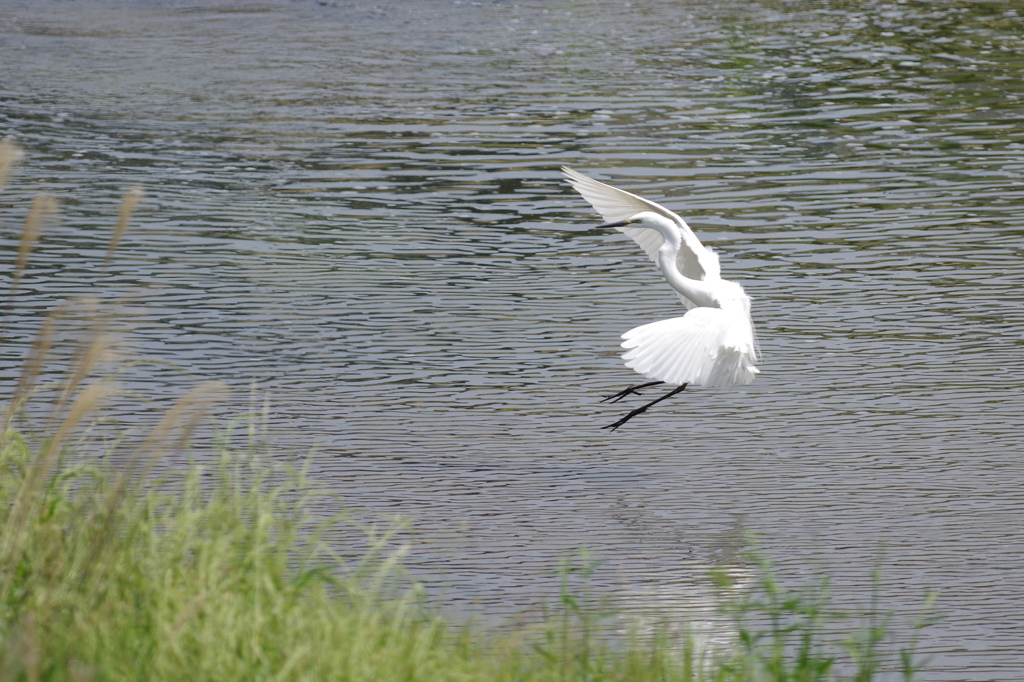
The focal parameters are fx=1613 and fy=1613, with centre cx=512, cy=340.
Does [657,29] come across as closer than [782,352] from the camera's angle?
No

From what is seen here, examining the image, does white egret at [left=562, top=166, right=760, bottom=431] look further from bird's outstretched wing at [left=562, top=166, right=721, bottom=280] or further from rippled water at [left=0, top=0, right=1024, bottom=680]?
rippled water at [left=0, top=0, right=1024, bottom=680]

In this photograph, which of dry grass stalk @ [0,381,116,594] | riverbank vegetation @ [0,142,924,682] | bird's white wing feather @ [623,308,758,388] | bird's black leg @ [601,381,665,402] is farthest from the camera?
bird's black leg @ [601,381,665,402]

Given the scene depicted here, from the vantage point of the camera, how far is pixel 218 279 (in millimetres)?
8500

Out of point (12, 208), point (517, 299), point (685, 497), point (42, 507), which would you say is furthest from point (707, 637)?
point (12, 208)

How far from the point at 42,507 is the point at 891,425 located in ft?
11.8

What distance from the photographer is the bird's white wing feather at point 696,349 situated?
19.5 feet

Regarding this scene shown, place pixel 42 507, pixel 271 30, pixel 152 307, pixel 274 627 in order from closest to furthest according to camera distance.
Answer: pixel 274 627, pixel 42 507, pixel 152 307, pixel 271 30

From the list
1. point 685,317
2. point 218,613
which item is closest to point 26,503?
point 218,613

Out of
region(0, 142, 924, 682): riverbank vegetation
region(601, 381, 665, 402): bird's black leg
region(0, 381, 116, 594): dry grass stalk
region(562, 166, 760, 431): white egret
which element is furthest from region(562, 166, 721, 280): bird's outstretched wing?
region(0, 381, 116, 594): dry grass stalk

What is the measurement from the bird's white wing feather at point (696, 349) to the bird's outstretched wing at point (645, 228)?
549mm

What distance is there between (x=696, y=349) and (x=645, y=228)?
120 cm

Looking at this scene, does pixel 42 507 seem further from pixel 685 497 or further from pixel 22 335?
pixel 22 335

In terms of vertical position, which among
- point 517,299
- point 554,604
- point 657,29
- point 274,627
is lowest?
point 657,29

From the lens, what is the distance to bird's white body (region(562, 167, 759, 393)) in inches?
236
